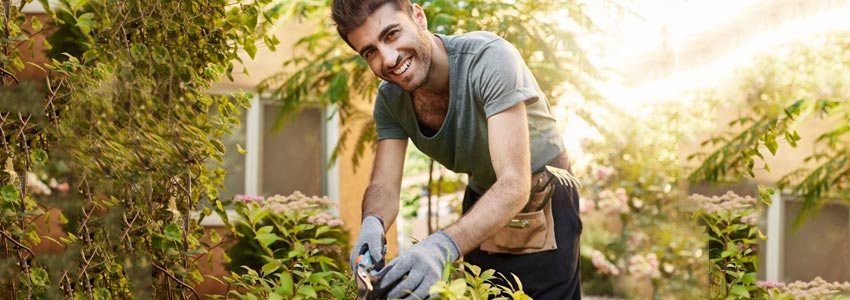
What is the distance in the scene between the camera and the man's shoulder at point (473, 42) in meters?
2.46

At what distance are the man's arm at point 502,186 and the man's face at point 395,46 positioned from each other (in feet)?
0.76

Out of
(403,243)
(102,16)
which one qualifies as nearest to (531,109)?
(102,16)

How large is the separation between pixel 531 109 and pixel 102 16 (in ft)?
3.78

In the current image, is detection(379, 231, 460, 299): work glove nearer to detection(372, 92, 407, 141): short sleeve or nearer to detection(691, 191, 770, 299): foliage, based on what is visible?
detection(372, 92, 407, 141): short sleeve

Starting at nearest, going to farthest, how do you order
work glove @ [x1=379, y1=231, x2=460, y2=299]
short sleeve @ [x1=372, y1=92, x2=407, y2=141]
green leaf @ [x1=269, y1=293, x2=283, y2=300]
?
work glove @ [x1=379, y1=231, x2=460, y2=299], green leaf @ [x1=269, y1=293, x2=283, y2=300], short sleeve @ [x1=372, y1=92, x2=407, y2=141]

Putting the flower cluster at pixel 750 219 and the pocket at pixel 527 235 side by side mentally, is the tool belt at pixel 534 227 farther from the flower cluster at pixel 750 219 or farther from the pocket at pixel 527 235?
the flower cluster at pixel 750 219

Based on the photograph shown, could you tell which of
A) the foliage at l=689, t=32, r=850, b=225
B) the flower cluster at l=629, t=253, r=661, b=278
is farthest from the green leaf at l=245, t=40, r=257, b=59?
the flower cluster at l=629, t=253, r=661, b=278

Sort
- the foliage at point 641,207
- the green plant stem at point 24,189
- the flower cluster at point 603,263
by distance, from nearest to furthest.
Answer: the green plant stem at point 24,189 < the foliage at point 641,207 < the flower cluster at point 603,263

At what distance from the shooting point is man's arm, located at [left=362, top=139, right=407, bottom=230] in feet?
8.33

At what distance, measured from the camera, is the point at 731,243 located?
3.28 m

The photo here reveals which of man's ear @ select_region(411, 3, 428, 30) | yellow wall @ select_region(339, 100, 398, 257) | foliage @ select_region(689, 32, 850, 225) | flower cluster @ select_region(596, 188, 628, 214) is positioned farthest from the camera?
flower cluster @ select_region(596, 188, 628, 214)

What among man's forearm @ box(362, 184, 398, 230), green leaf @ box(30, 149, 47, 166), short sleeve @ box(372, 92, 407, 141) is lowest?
man's forearm @ box(362, 184, 398, 230)

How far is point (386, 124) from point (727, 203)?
1.32 metres

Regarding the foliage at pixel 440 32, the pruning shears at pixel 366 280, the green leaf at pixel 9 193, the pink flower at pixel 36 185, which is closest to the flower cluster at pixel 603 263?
the foliage at pixel 440 32
